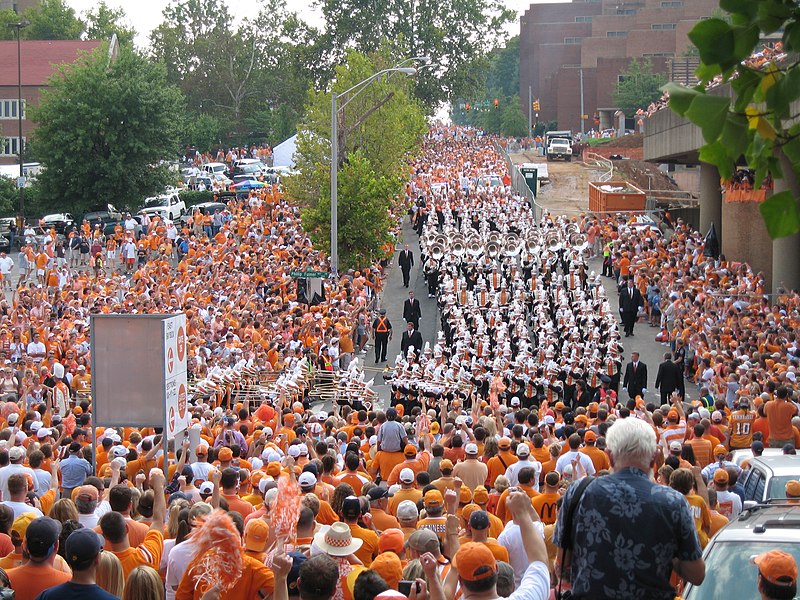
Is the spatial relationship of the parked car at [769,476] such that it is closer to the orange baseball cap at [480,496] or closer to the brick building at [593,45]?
the orange baseball cap at [480,496]

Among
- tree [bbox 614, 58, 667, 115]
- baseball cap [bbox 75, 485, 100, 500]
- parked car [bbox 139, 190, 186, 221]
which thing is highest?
tree [bbox 614, 58, 667, 115]

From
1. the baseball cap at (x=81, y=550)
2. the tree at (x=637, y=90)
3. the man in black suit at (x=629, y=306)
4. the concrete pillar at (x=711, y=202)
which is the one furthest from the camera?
the tree at (x=637, y=90)

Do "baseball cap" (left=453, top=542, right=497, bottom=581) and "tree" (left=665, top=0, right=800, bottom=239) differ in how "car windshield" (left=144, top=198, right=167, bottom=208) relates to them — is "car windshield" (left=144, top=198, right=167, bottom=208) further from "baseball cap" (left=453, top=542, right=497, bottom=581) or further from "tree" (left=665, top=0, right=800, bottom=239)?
"tree" (left=665, top=0, right=800, bottom=239)

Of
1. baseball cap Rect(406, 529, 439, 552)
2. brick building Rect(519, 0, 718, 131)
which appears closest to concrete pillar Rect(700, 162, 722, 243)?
baseball cap Rect(406, 529, 439, 552)

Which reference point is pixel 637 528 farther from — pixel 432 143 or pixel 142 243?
pixel 432 143

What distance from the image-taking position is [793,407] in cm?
1496

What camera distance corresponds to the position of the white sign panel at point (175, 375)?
1202 cm

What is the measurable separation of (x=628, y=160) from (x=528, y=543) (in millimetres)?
71201

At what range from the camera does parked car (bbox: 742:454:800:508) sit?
976cm

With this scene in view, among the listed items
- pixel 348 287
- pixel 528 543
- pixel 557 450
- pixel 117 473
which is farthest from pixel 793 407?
pixel 348 287

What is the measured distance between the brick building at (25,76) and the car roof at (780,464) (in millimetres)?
69150

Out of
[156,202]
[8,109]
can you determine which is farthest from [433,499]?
[8,109]

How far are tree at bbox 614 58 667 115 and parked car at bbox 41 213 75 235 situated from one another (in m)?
52.7

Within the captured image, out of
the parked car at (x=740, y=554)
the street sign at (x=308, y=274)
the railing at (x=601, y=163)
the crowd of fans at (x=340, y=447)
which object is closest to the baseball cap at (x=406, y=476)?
the crowd of fans at (x=340, y=447)
